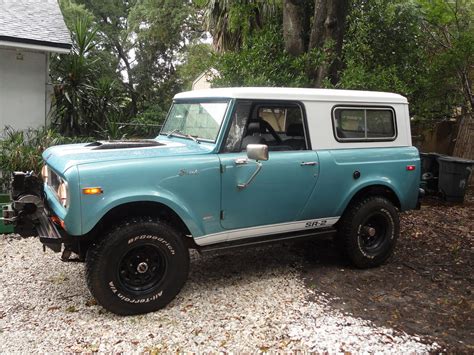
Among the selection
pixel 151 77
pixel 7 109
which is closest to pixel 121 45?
pixel 151 77

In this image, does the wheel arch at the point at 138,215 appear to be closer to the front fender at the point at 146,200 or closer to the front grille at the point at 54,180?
the front fender at the point at 146,200

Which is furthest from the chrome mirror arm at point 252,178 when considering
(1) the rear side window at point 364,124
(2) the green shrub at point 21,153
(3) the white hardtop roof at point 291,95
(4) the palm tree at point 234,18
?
A: (4) the palm tree at point 234,18

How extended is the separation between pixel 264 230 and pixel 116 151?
1636 mm

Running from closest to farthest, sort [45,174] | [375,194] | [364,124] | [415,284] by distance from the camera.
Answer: [45,174] < [415,284] < [364,124] < [375,194]

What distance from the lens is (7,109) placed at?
8.59 meters

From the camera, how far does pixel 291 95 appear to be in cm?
435

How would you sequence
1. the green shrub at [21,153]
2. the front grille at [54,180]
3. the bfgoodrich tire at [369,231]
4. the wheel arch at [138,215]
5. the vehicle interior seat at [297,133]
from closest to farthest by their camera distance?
1. the wheel arch at [138,215]
2. the front grille at [54,180]
3. the vehicle interior seat at [297,133]
4. the bfgoodrich tire at [369,231]
5. the green shrub at [21,153]

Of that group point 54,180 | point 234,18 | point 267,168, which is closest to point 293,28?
point 234,18

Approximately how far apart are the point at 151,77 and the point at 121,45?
286 centimetres

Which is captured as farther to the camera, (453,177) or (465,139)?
(465,139)

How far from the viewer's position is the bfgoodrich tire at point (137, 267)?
3.51 m

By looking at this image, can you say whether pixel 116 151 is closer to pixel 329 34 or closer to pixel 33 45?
pixel 33 45

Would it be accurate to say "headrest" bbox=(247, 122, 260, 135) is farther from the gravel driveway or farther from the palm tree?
the palm tree

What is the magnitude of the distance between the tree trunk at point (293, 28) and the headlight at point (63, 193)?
231 inches
